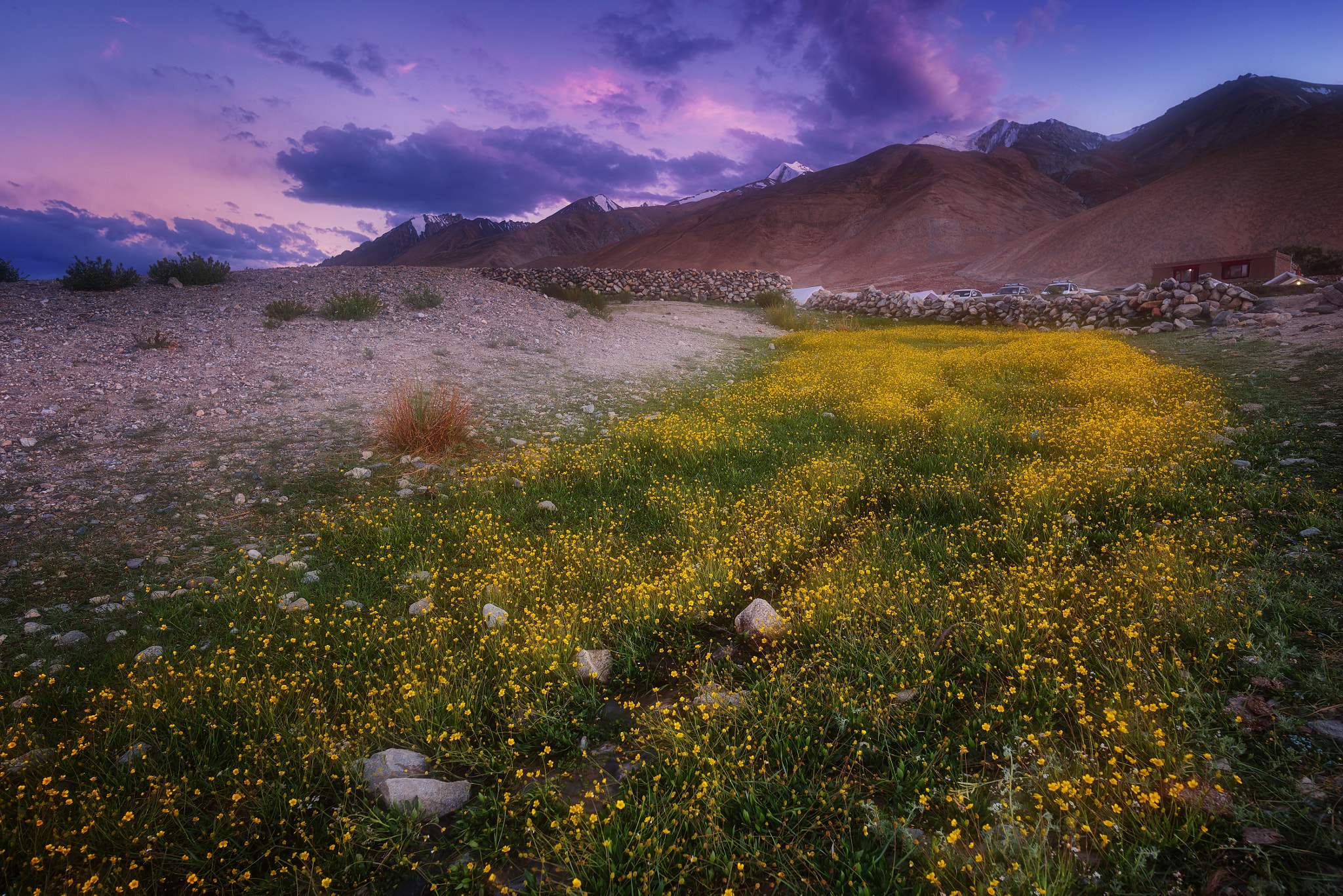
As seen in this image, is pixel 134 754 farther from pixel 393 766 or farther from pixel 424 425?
pixel 424 425

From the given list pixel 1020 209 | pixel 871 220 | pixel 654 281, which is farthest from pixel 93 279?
pixel 1020 209

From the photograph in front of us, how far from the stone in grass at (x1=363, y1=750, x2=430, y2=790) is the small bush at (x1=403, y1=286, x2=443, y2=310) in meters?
15.5

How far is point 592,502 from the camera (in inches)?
237

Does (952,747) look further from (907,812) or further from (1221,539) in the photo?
(1221,539)

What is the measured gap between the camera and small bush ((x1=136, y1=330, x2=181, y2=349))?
34.2 feet

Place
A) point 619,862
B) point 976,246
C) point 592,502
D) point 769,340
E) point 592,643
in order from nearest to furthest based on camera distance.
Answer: point 619,862 < point 592,643 < point 592,502 < point 769,340 < point 976,246

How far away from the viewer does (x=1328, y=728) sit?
241 centimetres

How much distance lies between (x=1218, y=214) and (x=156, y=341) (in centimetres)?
8284

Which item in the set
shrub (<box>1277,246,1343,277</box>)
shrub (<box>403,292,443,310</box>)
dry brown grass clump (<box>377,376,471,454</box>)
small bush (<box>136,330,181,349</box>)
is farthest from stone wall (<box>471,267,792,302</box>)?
shrub (<box>1277,246,1343,277</box>)

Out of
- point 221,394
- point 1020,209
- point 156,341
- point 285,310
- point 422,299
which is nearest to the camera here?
point 221,394

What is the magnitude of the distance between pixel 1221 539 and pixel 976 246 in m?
97.6

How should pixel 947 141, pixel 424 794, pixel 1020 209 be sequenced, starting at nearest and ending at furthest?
1. pixel 424 794
2. pixel 1020 209
3. pixel 947 141

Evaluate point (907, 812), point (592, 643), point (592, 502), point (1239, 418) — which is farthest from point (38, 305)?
point (1239, 418)

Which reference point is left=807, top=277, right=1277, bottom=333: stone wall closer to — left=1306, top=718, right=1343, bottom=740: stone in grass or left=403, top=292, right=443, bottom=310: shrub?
left=1306, top=718, right=1343, bottom=740: stone in grass
